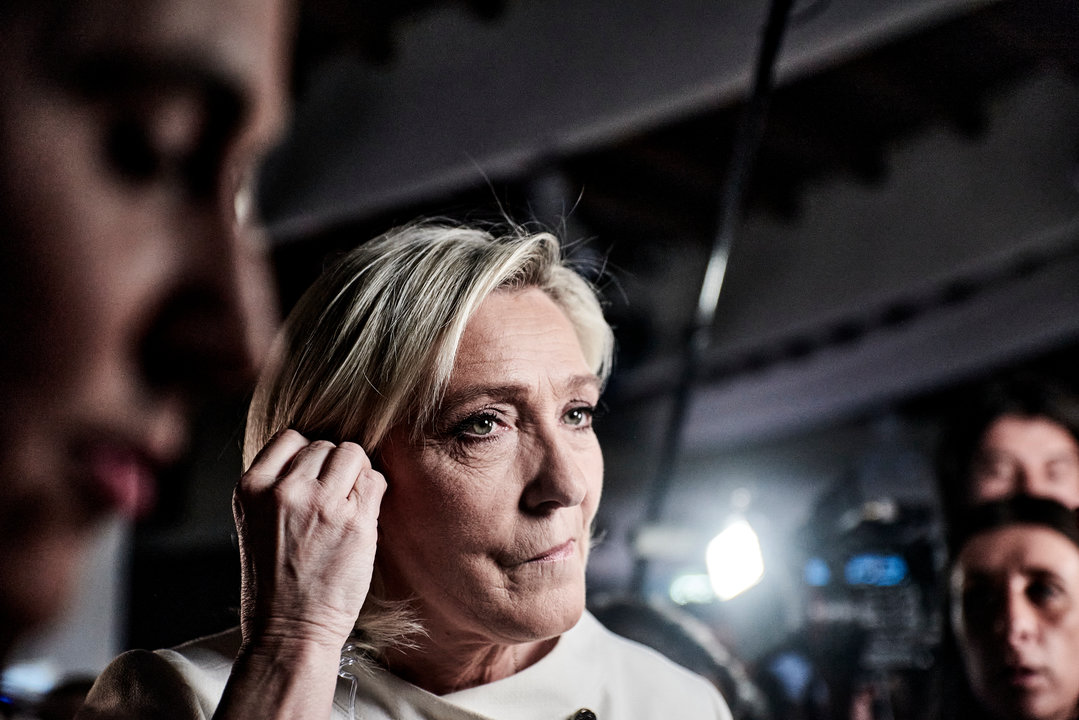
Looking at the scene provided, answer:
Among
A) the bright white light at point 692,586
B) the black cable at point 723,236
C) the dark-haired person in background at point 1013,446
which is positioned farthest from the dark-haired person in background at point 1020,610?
the bright white light at point 692,586

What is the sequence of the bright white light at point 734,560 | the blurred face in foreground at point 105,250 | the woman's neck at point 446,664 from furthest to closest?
the bright white light at point 734,560, the woman's neck at point 446,664, the blurred face in foreground at point 105,250

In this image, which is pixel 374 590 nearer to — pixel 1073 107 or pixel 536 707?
pixel 536 707

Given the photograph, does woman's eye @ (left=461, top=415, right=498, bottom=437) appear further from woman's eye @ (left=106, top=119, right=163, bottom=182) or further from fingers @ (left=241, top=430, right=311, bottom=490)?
woman's eye @ (left=106, top=119, right=163, bottom=182)

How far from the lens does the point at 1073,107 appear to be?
1901mm

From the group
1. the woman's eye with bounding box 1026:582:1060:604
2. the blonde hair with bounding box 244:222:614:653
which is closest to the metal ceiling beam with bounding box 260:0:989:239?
the blonde hair with bounding box 244:222:614:653

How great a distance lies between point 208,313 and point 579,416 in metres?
1.16

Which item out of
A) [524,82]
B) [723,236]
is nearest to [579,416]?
[723,236]

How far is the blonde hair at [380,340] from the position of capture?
1.28m

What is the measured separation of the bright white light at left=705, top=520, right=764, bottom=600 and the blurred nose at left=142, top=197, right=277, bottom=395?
9.18ft

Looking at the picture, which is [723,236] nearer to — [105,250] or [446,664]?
[446,664]

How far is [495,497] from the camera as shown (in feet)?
4.05

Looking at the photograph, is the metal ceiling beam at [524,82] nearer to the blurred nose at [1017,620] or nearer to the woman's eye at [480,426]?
the woman's eye at [480,426]

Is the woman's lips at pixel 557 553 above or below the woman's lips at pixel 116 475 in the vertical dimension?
above

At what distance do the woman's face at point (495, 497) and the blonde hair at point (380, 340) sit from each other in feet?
0.13
